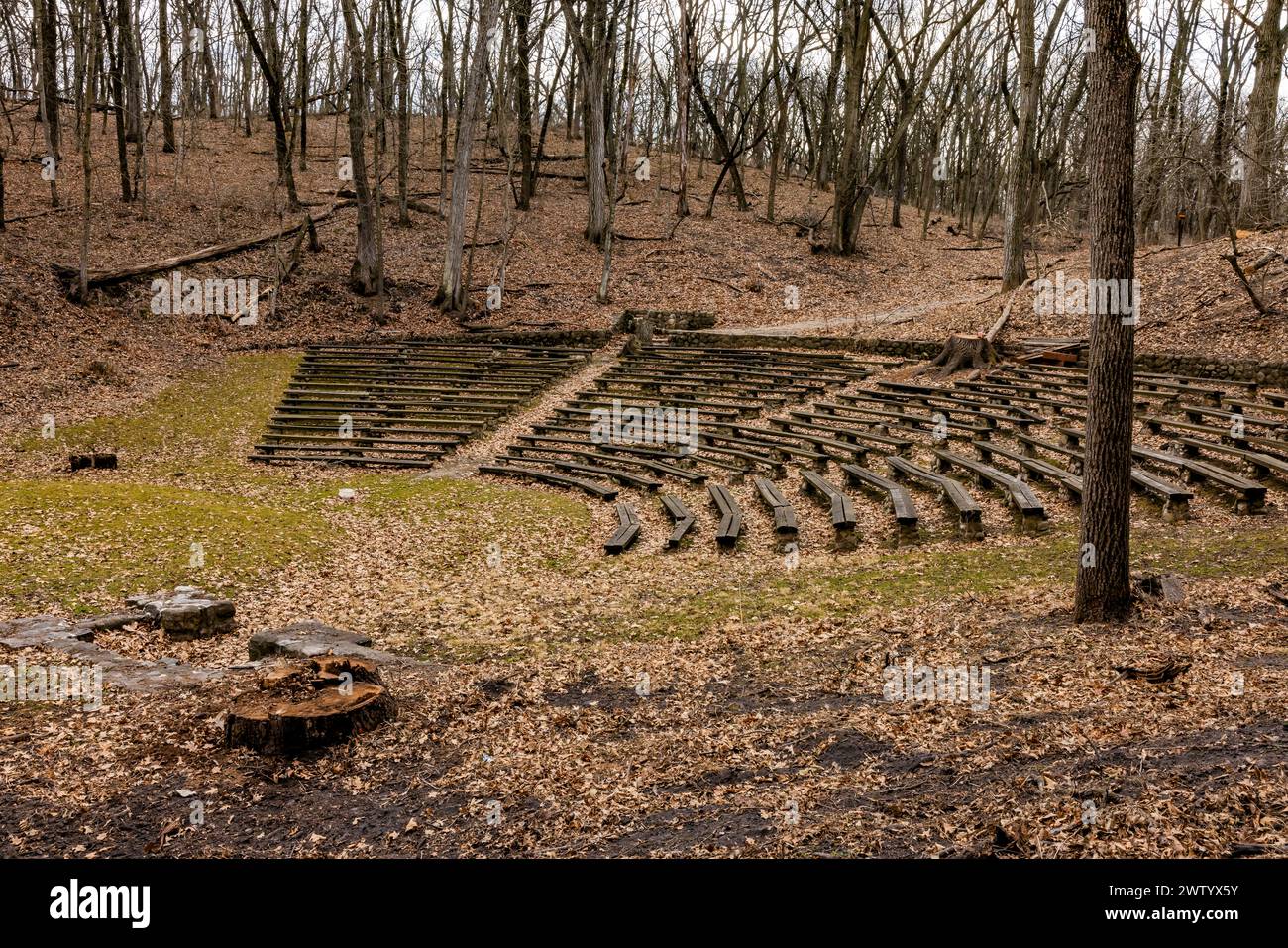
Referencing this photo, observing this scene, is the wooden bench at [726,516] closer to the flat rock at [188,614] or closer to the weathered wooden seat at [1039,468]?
the weathered wooden seat at [1039,468]

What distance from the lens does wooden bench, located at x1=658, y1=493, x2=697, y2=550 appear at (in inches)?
477

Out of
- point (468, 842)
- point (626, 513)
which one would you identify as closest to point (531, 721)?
point (468, 842)

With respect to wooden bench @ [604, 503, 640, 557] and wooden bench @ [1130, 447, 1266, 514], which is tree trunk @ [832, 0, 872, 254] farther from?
wooden bench @ [604, 503, 640, 557]

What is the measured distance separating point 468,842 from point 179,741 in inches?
102

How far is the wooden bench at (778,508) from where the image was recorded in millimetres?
11703

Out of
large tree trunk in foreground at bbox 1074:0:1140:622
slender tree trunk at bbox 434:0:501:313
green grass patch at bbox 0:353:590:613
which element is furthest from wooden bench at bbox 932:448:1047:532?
slender tree trunk at bbox 434:0:501:313

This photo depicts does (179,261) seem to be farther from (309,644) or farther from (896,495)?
(896,495)

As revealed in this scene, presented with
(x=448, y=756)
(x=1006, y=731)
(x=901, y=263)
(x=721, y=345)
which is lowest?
(x=448, y=756)

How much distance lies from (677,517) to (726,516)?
1.08 meters

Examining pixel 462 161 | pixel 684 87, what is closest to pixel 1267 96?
pixel 684 87

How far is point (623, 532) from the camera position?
1261cm

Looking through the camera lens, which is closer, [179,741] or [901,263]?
[179,741]

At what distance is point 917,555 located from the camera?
10.7m
